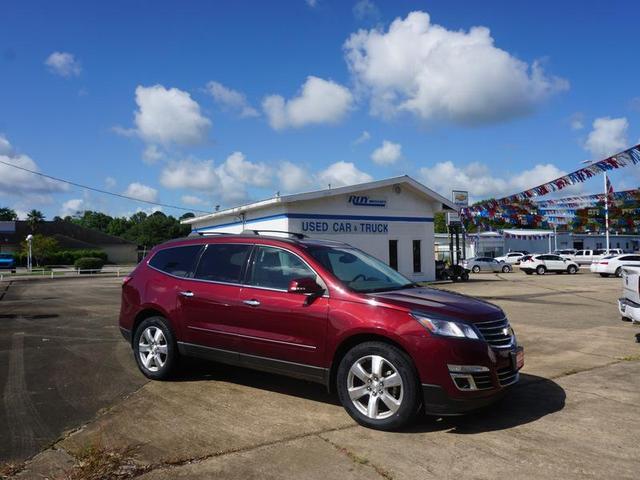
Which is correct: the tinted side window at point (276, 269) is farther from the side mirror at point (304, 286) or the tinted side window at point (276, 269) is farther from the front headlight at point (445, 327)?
the front headlight at point (445, 327)

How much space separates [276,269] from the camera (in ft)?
18.7

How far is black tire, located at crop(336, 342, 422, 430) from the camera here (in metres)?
4.60

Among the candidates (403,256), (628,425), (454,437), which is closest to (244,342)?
(454,437)

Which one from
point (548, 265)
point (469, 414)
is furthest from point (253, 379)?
point (548, 265)

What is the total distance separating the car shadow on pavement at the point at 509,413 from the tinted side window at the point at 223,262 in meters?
2.52

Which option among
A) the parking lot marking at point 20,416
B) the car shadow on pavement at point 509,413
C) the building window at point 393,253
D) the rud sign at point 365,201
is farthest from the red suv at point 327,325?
the building window at point 393,253

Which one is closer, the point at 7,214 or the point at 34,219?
the point at 34,219

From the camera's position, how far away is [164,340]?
6441mm

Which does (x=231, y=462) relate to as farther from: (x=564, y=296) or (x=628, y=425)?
(x=564, y=296)

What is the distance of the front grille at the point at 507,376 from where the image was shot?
4779 mm

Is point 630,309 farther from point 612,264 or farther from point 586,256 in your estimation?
point 586,256

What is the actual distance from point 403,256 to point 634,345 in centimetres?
2001

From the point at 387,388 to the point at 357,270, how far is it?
4.76 feet

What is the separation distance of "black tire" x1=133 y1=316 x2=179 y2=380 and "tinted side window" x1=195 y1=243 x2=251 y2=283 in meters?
0.78
